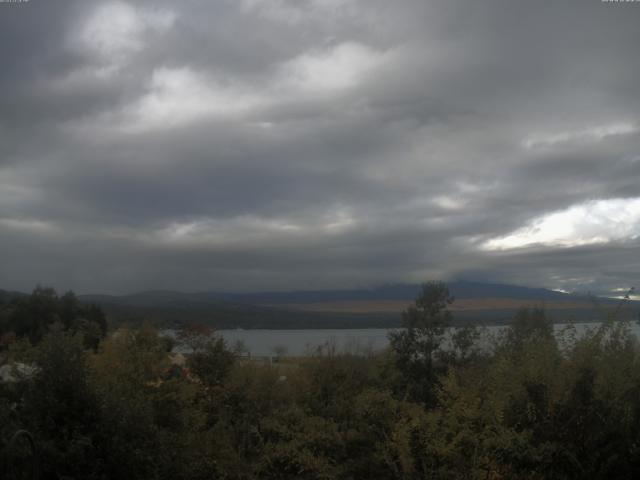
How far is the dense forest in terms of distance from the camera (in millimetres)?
9539

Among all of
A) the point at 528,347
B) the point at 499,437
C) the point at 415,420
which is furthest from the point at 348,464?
the point at 528,347

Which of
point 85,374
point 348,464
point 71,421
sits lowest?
point 348,464

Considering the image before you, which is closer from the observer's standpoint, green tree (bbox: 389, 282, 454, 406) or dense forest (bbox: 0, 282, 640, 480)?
dense forest (bbox: 0, 282, 640, 480)

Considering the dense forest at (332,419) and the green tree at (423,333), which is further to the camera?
the green tree at (423,333)

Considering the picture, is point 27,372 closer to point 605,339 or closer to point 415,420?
point 415,420

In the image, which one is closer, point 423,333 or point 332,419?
point 332,419

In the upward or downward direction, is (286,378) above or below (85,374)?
below

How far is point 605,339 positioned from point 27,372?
12.0 m

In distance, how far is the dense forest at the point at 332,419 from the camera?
9539 mm

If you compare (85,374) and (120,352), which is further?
(120,352)

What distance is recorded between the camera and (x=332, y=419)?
46.7ft

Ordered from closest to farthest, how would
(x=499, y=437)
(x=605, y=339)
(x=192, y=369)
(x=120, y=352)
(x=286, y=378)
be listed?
(x=499, y=437) < (x=605, y=339) < (x=120, y=352) < (x=286, y=378) < (x=192, y=369)

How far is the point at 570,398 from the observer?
12.1 m

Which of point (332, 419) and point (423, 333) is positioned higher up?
point (423, 333)
